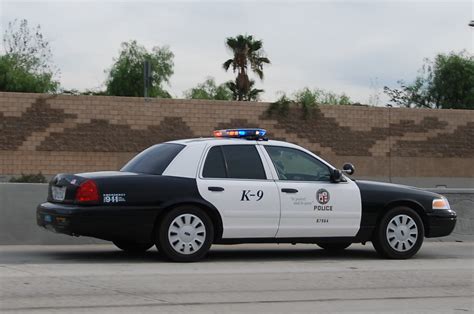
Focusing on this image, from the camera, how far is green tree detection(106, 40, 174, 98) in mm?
48906

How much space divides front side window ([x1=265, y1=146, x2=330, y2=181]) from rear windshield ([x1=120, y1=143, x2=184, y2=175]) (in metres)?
1.28

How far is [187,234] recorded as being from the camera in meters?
10.0

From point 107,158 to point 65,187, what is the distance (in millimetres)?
14854

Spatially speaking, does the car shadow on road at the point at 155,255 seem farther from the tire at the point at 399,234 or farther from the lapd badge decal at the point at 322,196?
the lapd badge decal at the point at 322,196

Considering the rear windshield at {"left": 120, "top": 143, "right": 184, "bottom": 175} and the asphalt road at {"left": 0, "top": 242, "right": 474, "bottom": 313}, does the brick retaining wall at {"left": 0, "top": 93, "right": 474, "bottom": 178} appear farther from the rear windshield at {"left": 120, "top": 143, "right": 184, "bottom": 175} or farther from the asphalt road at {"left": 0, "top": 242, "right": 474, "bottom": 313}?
the rear windshield at {"left": 120, "top": 143, "right": 184, "bottom": 175}

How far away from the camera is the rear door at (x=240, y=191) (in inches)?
402

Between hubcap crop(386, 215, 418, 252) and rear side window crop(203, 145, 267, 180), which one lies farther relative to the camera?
hubcap crop(386, 215, 418, 252)

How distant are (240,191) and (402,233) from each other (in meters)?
2.49

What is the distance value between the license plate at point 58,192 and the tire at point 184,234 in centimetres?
126

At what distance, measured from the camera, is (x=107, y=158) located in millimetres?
24703

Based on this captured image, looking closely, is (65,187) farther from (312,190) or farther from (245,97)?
(245,97)

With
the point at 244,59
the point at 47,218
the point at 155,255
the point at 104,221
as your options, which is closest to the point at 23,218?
the point at 47,218

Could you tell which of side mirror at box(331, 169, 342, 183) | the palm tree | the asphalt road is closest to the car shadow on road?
the asphalt road

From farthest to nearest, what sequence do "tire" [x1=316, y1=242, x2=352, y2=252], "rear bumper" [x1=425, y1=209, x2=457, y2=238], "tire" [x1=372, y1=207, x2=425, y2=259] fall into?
"tire" [x1=316, y1=242, x2=352, y2=252], "rear bumper" [x1=425, y1=209, x2=457, y2=238], "tire" [x1=372, y1=207, x2=425, y2=259]
